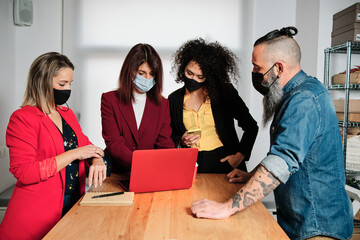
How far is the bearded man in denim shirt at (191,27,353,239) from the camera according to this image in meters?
1.09

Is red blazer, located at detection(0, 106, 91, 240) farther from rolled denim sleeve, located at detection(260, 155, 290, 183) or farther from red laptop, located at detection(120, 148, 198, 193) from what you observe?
rolled denim sleeve, located at detection(260, 155, 290, 183)

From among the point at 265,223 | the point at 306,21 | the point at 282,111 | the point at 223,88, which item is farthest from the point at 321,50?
the point at 265,223

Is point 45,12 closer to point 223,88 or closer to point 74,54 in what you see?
point 74,54

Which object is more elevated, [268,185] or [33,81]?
[33,81]

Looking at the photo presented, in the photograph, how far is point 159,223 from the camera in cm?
107

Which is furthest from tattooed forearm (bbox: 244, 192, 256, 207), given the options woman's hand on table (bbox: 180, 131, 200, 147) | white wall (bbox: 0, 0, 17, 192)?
white wall (bbox: 0, 0, 17, 192)

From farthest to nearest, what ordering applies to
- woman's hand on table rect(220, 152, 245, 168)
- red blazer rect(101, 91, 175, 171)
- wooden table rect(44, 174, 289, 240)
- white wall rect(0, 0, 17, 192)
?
1. white wall rect(0, 0, 17, 192)
2. woman's hand on table rect(220, 152, 245, 168)
3. red blazer rect(101, 91, 175, 171)
4. wooden table rect(44, 174, 289, 240)

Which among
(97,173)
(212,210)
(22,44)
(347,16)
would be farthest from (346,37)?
(22,44)

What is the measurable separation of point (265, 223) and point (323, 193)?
0.88 ft

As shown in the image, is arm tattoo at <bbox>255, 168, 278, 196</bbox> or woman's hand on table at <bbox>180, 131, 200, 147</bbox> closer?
arm tattoo at <bbox>255, 168, 278, 196</bbox>

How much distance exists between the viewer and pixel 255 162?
3.43 metres

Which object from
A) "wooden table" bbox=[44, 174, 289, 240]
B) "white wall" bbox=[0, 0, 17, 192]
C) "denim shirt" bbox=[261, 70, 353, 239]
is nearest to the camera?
"wooden table" bbox=[44, 174, 289, 240]

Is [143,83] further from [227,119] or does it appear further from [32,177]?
[32,177]

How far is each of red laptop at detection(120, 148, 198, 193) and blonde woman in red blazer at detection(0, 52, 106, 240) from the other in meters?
0.20
